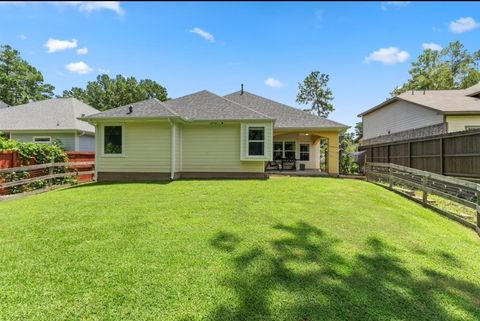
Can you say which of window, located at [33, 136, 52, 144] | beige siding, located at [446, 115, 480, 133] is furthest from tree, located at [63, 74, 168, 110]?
beige siding, located at [446, 115, 480, 133]

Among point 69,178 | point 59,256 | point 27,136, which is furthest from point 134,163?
point 27,136

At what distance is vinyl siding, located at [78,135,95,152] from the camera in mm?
18934

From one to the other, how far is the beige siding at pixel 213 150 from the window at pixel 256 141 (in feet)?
1.55

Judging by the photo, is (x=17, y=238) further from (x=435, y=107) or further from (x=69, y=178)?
(x=435, y=107)

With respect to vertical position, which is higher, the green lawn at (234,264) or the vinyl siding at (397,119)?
the vinyl siding at (397,119)

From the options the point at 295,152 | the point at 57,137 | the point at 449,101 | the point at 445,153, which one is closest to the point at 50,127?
the point at 57,137

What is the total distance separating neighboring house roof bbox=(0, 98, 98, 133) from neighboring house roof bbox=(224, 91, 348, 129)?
1043 cm

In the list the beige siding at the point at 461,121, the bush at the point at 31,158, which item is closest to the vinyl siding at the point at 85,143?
the bush at the point at 31,158

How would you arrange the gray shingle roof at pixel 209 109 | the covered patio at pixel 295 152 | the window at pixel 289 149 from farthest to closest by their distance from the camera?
the window at pixel 289 149, the covered patio at pixel 295 152, the gray shingle roof at pixel 209 109

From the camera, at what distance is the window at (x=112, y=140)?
1270 cm

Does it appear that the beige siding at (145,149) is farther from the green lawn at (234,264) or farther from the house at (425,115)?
the house at (425,115)

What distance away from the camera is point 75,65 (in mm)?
17594

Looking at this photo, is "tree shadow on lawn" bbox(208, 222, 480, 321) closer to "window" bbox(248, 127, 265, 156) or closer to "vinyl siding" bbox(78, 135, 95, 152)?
"window" bbox(248, 127, 265, 156)

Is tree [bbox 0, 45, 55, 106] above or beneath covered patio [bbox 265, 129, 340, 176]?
above
